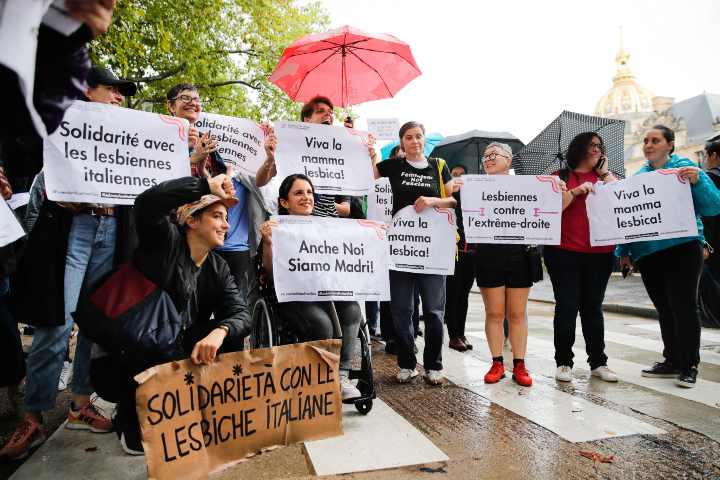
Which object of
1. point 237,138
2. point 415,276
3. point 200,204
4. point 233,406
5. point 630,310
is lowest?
point 630,310

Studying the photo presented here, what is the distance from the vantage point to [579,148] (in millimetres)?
4426

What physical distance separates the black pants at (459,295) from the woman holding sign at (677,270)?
194 centimetres

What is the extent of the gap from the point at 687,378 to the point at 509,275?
5.15 ft

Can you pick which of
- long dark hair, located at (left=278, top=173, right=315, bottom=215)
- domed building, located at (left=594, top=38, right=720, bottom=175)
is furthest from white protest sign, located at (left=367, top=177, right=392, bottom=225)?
domed building, located at (left=594, top=38, right=720, bottom=175)

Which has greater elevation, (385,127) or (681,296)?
(385,127)

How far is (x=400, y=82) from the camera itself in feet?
17.5

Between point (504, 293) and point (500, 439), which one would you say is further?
point (504, 293)

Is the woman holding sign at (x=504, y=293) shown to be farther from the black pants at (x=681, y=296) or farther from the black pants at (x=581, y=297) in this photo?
the black pants at (x=681, y=296)

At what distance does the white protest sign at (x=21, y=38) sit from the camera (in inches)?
46.0

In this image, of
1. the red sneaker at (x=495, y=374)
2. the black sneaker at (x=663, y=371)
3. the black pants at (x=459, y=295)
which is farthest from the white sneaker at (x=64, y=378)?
the black sneaker at (x=663, y=371)

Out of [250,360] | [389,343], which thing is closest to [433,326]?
[389,343]

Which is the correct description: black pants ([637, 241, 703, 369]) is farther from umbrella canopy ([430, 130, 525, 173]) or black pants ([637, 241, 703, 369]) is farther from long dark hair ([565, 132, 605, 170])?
umbrella canopy ([430, 130, 525, 173])

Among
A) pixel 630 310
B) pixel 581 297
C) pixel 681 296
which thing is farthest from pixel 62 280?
pixel 630 310

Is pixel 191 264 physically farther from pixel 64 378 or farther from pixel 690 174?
pixel 690 174
